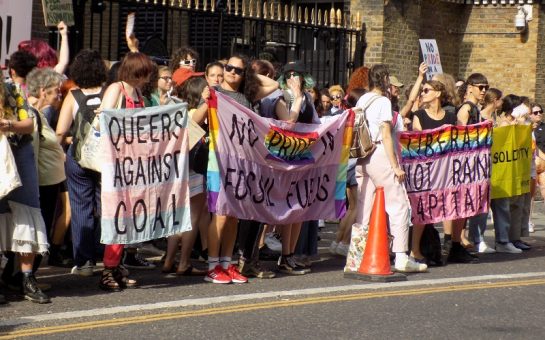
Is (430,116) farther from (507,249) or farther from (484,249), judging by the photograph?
(507,249)

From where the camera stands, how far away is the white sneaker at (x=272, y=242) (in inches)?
517

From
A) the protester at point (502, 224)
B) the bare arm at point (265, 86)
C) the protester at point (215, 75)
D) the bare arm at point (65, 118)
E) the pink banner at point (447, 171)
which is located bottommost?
the protester at point (502, 224)

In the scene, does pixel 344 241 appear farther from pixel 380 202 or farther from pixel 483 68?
pixel 483 68

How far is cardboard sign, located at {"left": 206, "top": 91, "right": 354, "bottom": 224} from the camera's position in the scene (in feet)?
35.0

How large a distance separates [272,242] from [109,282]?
3758 millimetres

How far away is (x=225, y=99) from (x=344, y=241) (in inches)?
119

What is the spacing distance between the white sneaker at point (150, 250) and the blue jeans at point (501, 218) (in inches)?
154

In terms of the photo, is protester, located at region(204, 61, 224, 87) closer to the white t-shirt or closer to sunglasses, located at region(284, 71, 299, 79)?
sunglasses, located at region(284, 71, 299, 79)

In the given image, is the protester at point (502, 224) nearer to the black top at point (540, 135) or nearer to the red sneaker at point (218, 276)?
the black top at point (540, 135)

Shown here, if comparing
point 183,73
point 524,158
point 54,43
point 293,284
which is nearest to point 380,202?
point 293,284

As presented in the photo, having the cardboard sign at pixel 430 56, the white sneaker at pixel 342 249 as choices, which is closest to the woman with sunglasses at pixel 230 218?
the white sneaker at pixel 342 249

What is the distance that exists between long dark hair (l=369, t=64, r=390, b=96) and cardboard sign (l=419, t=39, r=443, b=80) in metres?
8.93

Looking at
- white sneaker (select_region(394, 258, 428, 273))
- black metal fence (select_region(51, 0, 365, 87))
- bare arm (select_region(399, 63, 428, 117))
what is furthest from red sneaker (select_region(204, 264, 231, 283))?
black metal fence (select_region(51, 0, 365, 87))

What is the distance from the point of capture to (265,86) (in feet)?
36.2
